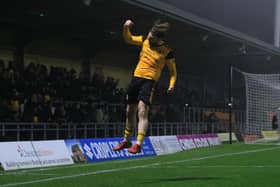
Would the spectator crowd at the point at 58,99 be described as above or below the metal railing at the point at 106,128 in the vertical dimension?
above

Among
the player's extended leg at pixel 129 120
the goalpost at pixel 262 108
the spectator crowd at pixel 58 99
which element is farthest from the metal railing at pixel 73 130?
the player's extended leg at pixel 129 120

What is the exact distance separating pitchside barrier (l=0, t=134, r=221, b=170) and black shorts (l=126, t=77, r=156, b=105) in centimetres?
527

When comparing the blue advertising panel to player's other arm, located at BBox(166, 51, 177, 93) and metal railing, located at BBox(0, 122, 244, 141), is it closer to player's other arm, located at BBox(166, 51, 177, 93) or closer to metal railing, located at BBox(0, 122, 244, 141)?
metal railing, located at BBox(0, 122, 244, 141)

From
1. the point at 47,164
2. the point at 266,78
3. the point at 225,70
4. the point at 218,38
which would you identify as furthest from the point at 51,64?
the point at 225,70

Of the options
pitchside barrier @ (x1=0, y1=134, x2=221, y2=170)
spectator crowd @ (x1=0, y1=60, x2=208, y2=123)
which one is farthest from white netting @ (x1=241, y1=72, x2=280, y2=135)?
pitchside barrier @ (x1=0, y1=134, x2=221, y2=170)

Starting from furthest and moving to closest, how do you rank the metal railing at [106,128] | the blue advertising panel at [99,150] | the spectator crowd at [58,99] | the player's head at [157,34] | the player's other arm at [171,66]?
the spectator crowd at [58,99], the metal railing at [106,128], the blue advertising panel at [99,150], the player's other arm at [171,66], the player's head at [157,34]

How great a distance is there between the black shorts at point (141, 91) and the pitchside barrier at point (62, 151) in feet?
17.3

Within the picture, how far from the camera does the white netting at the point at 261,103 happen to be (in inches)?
1233

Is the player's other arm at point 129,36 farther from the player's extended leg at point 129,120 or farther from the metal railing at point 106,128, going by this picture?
the metal railing at point 106,128

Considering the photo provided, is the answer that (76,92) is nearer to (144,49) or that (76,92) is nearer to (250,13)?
(144,49)

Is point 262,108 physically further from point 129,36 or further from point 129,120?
point 129,36

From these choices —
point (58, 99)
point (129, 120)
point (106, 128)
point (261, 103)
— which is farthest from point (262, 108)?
point (129, 120)

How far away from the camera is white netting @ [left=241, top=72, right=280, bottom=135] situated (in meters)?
31.3

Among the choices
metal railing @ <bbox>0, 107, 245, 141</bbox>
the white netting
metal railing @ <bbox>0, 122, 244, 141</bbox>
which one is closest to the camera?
metal railing @ <bbox>0, 122, 244, 141</bbox>
